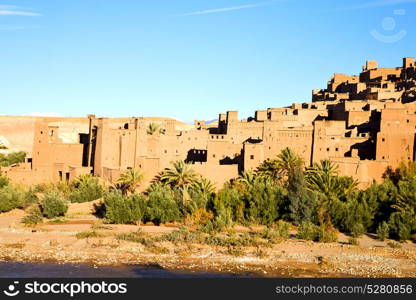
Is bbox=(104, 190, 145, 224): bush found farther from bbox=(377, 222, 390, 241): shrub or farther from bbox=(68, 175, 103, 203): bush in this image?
bbox=(377, 222, 390, 241): shrub

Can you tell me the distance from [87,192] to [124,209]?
5066mm

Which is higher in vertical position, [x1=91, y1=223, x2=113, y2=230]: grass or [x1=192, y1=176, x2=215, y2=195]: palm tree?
[x1=192, y1=176, x2=215, y2=195]: palm tree

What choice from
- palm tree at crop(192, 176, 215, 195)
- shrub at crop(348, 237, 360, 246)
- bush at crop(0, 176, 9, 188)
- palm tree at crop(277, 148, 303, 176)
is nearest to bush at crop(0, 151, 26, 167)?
bush at crop(0, 176, 9, 188)

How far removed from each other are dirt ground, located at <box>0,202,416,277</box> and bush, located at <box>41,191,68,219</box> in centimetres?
386

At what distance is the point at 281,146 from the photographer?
35.7 metres

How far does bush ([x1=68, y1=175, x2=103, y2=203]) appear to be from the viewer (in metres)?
35.2

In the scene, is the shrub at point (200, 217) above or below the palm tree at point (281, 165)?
below

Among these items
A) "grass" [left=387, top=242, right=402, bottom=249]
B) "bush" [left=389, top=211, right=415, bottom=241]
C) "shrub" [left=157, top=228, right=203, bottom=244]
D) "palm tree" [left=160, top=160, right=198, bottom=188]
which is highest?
"palm tree" [left=160, top=160, right=198, bottom=188]

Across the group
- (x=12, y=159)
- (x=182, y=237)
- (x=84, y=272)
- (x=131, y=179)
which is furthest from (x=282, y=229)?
(x=12, y=159)

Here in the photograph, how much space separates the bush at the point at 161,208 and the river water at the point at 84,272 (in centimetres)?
828

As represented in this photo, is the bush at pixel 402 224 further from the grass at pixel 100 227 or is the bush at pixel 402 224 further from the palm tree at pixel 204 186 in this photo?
the grass at pixel 100 227

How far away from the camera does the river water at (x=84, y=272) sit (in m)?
21.2

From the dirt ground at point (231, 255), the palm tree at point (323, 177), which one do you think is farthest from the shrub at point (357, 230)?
the palm tree at point (323, 177)

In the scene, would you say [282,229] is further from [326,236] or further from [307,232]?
[326,236]
